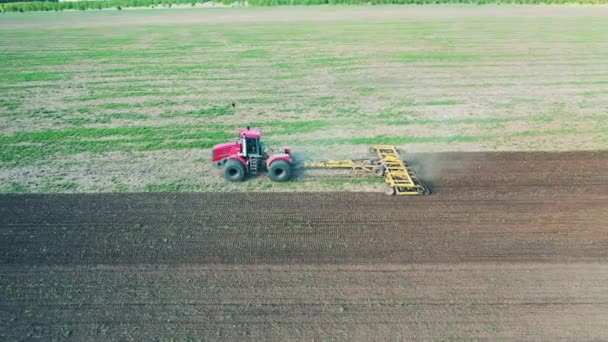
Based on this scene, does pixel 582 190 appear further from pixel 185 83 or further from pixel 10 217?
pixel 185 83

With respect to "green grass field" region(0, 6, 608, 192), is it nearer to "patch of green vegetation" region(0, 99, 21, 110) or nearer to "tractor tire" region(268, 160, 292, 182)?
"patch of green vegetation" region(0, 99, 21, 110)

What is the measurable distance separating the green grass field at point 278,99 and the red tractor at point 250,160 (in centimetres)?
57

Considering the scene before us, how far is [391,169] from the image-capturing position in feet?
58.0

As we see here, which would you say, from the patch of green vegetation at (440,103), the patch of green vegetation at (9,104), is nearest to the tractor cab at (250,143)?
the patch of green vegetation at (440,103)

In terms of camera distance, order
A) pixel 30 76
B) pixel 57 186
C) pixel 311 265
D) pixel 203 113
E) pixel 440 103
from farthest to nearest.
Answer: pixel 30 76 < pixel 440 103 < pixel 203 113 < pixel 57 186 < pixel 311 265

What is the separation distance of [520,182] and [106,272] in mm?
14465

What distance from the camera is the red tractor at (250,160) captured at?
17.2 meters

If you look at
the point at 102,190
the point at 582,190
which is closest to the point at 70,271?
the point at 102,190

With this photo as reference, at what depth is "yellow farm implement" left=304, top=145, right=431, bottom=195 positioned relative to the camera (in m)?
16.5

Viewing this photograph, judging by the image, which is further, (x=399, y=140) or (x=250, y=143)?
(x=399, y=140)

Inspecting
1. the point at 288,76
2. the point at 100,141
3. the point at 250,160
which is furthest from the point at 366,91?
the point at 100,141

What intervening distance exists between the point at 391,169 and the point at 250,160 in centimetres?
535

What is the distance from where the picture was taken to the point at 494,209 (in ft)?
50.9

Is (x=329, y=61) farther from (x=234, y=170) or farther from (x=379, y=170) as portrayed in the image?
(x=234, y=170)
